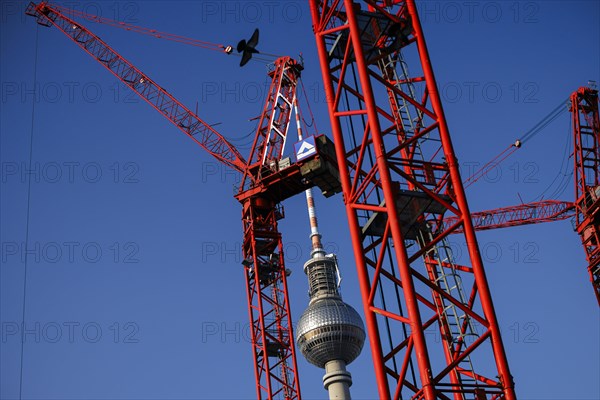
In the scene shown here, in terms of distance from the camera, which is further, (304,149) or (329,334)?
(329,334)

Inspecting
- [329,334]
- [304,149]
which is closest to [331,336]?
[329,334]

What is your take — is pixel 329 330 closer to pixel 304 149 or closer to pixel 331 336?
pixel 331 336

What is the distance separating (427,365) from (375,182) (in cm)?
681

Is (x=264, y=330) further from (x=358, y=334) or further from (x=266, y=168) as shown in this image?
(x=358, y=334)

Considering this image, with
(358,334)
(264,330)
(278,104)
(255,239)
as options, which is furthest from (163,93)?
(358,334)

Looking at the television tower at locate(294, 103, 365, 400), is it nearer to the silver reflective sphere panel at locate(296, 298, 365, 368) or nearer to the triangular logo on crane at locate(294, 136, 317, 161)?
the silver reflective sphere panel at locate(296, 298, 365, 368)

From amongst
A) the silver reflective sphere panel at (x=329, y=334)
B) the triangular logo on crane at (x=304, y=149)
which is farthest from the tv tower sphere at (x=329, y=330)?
the triangular logo on crane at (x=304, y=149)

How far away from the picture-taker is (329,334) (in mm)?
127562

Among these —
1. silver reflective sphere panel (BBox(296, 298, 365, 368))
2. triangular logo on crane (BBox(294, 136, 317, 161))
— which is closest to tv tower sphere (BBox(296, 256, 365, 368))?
silver reflective sphere panel (BBox(296, 298, 365, 368))

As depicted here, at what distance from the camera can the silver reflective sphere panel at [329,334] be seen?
419 feet

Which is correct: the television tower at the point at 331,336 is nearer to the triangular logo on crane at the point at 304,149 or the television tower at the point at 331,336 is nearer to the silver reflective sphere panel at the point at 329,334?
the silver reflective sphere panel at the point at 329,334

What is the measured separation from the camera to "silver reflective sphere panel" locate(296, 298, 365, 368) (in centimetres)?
12778

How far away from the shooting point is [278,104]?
8750 cm

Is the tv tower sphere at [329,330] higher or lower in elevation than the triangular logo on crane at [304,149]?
higher
